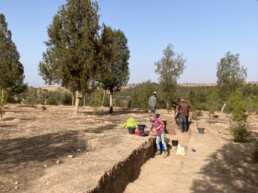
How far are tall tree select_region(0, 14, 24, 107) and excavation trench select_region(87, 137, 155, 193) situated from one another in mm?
23236

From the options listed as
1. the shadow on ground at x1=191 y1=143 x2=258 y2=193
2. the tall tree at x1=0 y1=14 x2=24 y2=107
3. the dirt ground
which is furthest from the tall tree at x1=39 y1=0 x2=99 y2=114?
the shadow on ground at x1=191 y1=143 x2=258 y2=193

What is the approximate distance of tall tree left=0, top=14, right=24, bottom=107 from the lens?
31891 mm

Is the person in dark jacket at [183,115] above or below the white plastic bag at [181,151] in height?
above

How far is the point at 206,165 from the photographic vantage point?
1184cm

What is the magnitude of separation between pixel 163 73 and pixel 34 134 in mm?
29502

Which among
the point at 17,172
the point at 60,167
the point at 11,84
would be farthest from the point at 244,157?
the point at 11,84

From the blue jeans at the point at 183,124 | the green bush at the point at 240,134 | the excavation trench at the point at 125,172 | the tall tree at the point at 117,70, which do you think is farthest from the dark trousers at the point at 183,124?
the tall tree at the point at 117,70

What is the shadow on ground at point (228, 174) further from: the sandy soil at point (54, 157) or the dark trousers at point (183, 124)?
the dark trousers at point (183, 124)

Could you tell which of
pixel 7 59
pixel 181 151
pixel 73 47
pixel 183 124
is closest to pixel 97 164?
pixel 181 151

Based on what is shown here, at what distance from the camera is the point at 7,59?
106 ft

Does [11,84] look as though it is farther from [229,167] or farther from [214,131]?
[229,167]

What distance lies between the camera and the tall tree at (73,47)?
75.3ft

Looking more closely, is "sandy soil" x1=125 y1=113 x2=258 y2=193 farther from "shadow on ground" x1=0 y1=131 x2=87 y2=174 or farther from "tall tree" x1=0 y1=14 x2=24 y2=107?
"tall tree" x1=0 y1=14 x2=24 y2=107

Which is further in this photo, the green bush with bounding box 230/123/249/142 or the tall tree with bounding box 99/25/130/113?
the tall tree with bounding box 99/25/130/113
